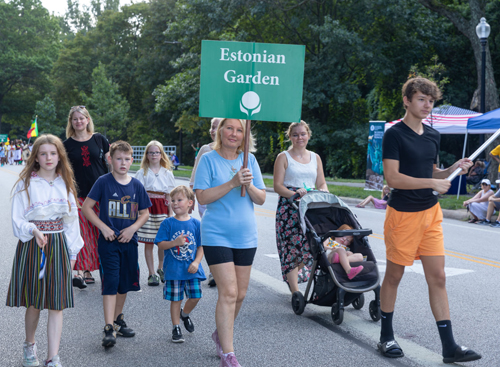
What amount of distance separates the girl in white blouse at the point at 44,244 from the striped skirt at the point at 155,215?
8.82ft

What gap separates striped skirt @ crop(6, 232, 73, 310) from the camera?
4.02 meters

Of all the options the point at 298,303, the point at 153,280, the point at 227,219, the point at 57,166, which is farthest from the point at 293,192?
the point at 57,166

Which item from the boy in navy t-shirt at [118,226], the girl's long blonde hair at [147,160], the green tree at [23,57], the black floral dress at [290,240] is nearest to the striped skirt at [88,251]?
the girl's long blonde hair at [147,160]

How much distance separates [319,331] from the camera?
5.00 m

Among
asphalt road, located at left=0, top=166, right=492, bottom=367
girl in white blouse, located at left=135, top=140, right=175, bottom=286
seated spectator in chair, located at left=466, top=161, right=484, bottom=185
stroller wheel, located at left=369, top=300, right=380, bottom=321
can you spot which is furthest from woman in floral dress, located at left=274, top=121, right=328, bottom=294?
seated spectator in chair, located at left=466, top=161, right=484, bottom=185

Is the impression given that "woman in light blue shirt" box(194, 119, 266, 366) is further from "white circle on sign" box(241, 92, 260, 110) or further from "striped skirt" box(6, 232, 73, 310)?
"striped skirt" box(6, 232, 73, 310)

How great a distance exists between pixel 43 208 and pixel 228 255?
53.6 inches

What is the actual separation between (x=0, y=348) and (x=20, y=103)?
3063 inches

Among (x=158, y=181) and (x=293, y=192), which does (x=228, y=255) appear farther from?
(x=158, y=181)

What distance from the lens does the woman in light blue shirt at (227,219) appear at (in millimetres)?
3906

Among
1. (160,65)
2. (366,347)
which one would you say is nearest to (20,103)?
(160,65)

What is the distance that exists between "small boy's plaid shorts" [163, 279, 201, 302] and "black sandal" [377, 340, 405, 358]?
5.14 feet

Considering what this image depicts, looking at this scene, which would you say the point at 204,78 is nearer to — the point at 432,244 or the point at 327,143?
the point at 432,244

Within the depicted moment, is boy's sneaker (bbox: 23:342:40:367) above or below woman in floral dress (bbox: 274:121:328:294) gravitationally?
below
